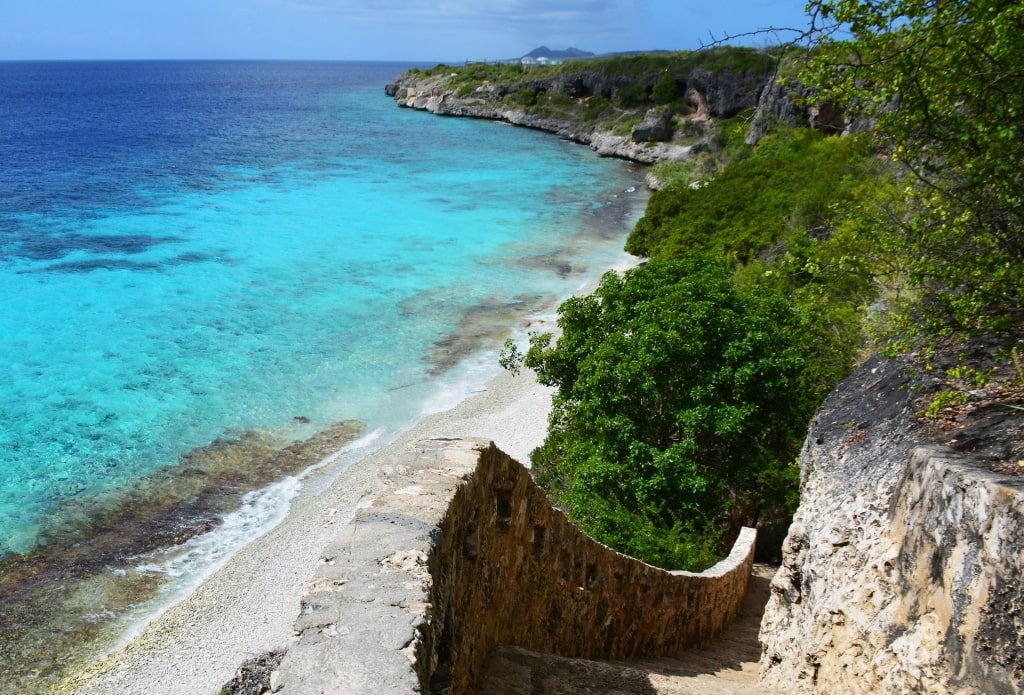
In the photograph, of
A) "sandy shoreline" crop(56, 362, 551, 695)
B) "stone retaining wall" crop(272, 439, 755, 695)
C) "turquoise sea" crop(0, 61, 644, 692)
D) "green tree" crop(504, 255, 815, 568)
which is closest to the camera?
"stone retaining wall" crop(272, 439, 755, 695)

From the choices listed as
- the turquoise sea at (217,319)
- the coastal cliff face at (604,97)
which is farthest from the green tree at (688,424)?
the coastal cliff face at (604,97)

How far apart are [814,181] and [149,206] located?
4197 cm

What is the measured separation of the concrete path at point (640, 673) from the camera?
248 inches

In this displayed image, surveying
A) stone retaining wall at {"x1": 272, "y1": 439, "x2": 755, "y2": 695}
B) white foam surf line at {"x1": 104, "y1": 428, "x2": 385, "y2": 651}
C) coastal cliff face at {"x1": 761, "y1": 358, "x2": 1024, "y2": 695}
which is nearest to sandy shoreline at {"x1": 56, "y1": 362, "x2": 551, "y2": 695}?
white foam surf line at {"x1": 104, "y1": 428, "x2": 385, "y2": 651}

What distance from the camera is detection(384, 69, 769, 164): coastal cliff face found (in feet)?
251

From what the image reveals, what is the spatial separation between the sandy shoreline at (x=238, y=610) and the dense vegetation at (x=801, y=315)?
15.4 feet

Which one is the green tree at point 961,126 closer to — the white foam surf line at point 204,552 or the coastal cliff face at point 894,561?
the coastal cliff face at point 894,561

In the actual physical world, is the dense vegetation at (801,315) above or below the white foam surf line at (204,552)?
above

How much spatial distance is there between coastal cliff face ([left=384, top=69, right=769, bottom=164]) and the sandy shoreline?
4599 cm

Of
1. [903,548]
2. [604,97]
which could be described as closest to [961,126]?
[903,548]

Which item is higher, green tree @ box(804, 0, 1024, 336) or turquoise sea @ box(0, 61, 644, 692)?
green tree @ box(804, 0, 1024, 336)

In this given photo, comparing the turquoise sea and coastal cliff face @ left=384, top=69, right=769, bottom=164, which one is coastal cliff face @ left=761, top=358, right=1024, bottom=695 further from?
coastal cliff face @ left=384, top=69, right=769, bottom=164

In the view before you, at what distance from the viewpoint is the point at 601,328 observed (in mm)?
16625

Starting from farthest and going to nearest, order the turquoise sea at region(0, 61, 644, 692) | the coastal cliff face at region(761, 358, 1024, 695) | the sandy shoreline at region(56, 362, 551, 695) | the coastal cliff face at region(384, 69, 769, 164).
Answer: the coastal cliff face at region(384, 69, 769, 164), the turquoise sea at region(0, 61, 644, 692), the sandy shoreline at region(56, 362, 551, 695), the coastal cliff face at region(761, 358, 1024, 695)
